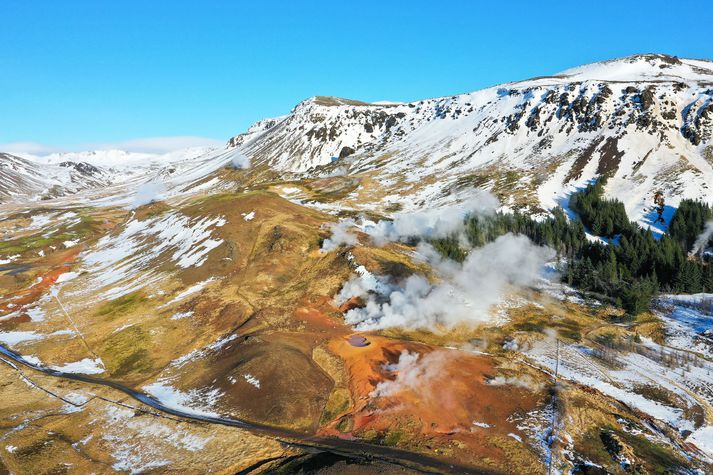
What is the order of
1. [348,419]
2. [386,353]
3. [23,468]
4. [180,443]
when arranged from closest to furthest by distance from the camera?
[23,468]
[180,443]
[348,419]
[386,353]

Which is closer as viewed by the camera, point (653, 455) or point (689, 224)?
point (653, 455)

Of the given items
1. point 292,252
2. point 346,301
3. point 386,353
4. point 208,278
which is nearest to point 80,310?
point 208,278

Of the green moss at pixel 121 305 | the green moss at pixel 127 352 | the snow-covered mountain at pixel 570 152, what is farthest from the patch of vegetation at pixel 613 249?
the green moss at pixel 121 305

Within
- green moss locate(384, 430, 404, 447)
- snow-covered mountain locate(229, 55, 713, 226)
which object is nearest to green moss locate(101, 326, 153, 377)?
green moss locate(384, 430, 404, 447)

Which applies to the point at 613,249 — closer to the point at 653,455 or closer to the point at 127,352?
the point at 653,455

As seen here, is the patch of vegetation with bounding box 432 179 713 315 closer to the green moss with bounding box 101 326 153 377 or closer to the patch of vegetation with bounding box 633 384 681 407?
the patch of vegetation with bounding box 633 384 681 407

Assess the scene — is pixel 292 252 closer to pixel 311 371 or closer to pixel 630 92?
pixel 311 371

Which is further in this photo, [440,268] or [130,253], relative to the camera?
Answer: [130,253]

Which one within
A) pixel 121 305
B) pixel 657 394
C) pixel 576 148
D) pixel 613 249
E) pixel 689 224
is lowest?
pixel 657 394

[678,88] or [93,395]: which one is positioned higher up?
[678,88]

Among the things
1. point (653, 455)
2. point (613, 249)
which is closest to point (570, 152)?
point (613, 249)

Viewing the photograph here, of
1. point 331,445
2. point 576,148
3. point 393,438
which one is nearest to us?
point 331,445
